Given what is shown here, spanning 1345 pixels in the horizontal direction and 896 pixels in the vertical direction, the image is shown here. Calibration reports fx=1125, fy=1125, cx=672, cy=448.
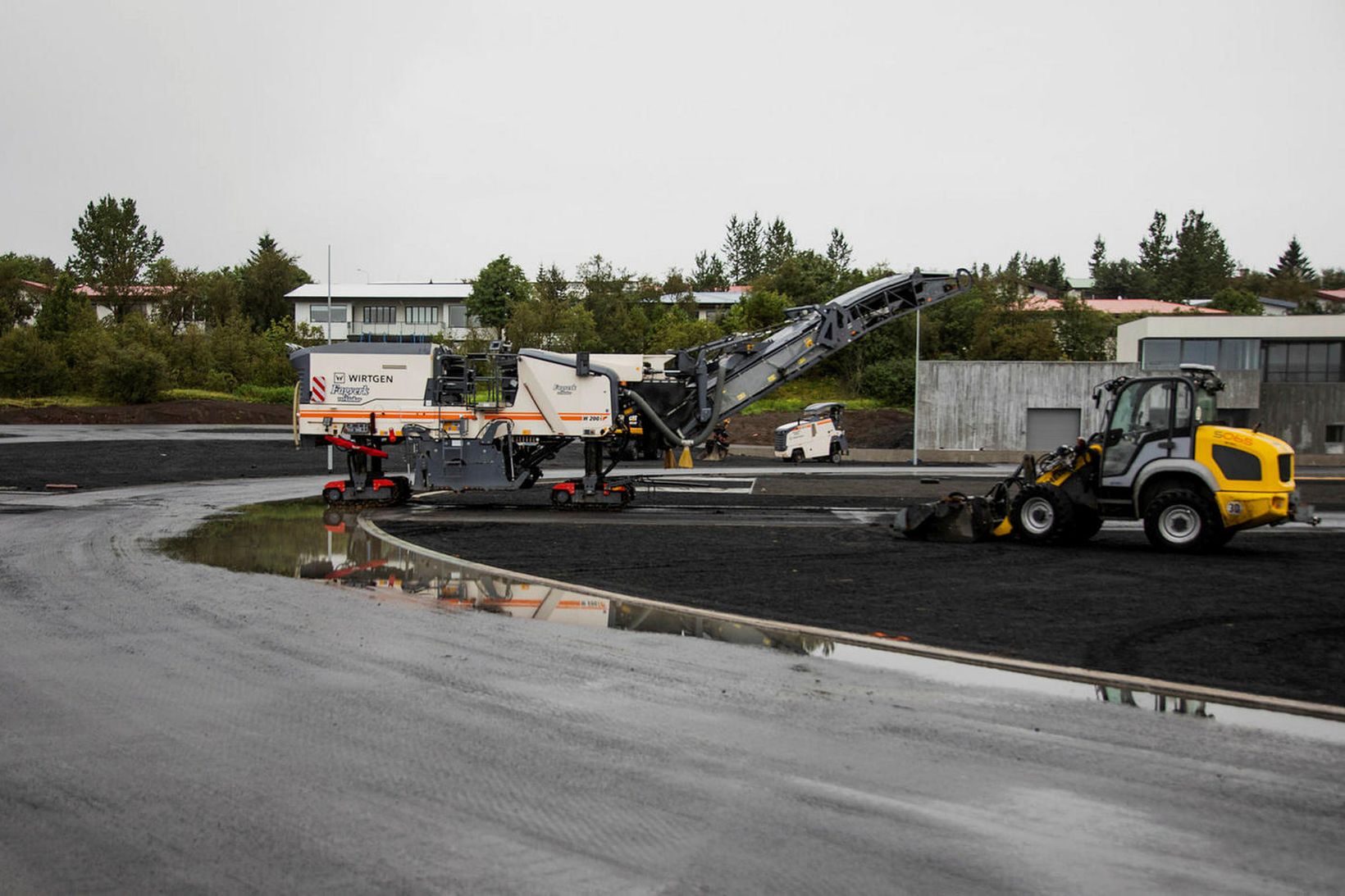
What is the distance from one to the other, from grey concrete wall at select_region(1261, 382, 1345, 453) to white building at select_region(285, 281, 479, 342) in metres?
57.8

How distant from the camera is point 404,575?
13.3 m

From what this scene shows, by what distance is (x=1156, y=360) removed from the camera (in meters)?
48.3

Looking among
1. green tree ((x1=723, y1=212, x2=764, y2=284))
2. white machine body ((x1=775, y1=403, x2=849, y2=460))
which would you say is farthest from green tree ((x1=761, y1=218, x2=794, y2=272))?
white machine body ((x1=775, y1=403, x2=849, y2=460))

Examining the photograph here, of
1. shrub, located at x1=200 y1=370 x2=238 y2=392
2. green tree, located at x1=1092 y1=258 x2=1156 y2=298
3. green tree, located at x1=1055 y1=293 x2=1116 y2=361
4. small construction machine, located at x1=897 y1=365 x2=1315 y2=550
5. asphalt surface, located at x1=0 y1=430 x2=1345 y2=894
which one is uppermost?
green tree, located at x1=1092 y1=258 x2=1156 y2=298

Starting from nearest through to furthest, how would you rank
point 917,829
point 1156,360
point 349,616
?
point 917,829
point 349,616
point 1156,360

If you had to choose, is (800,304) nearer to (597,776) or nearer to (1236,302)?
(1236,302)

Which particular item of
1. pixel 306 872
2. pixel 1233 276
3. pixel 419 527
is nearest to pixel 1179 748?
pixel 306 872

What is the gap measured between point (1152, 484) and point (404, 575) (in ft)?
34.7

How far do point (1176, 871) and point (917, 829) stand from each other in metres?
1.14

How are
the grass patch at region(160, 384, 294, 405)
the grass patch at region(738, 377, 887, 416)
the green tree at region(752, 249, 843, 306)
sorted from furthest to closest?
the green tree at region(752, 249, 843, 306) → the grass patch at region(160, 384, 294, 405) → the grass patch at region(738, 377, 887, 416)

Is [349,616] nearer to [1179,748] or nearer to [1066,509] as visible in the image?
[1179,748]

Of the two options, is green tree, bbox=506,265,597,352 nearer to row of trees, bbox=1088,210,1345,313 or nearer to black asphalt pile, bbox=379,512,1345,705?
black asphalt pile, bbox=379,512,1345,705

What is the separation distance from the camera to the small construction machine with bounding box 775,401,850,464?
39.6 metres

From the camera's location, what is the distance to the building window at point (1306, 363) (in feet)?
159
